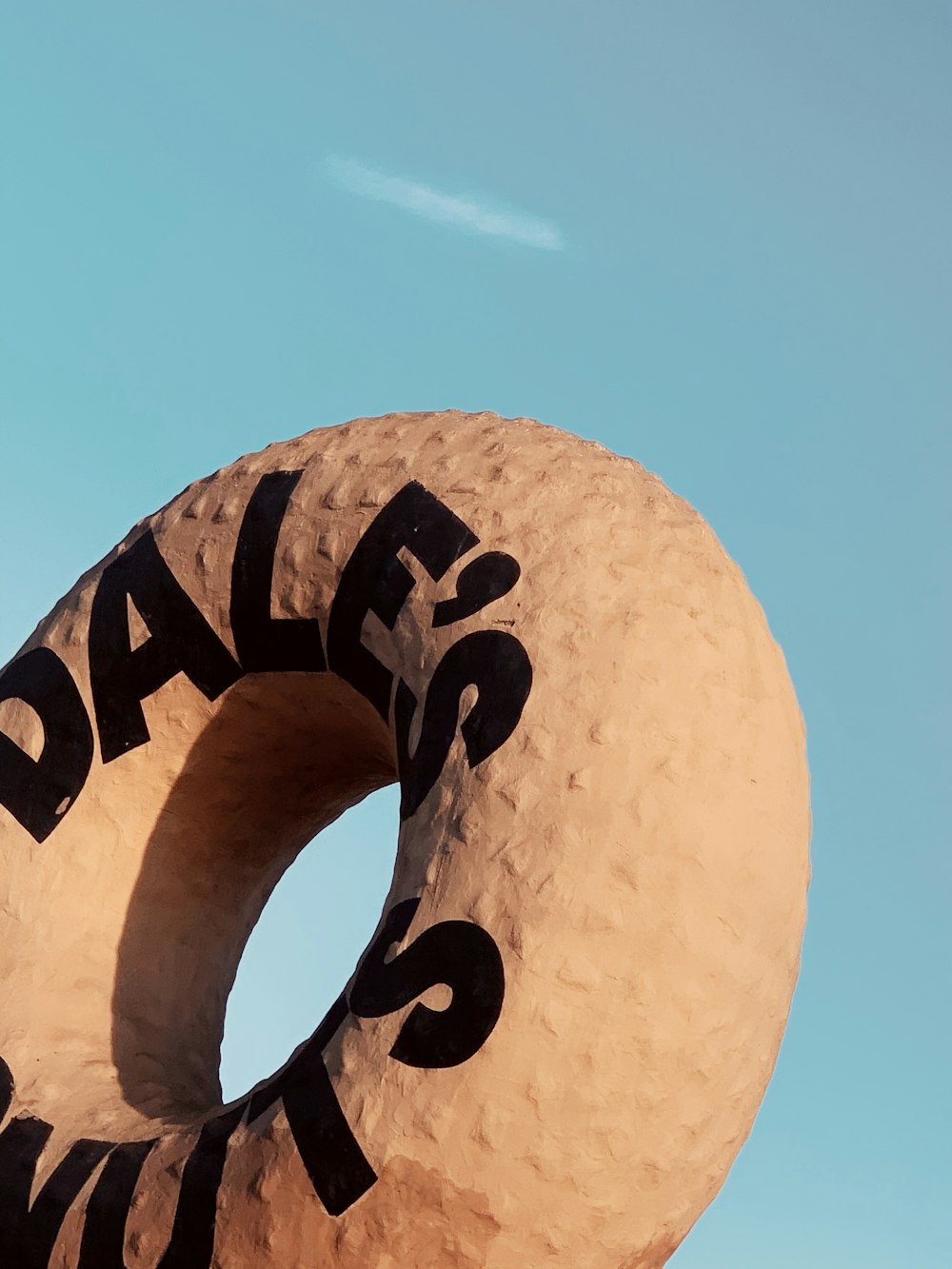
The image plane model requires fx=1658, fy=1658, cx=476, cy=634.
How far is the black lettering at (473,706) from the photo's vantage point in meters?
4.29

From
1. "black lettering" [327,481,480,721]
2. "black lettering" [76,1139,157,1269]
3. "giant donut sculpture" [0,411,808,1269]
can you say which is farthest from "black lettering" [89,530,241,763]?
"black lettering" [76,1139,157,1269]

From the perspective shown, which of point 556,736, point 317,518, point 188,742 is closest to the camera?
point 556,736

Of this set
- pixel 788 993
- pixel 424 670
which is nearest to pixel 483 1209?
pixel 788 993

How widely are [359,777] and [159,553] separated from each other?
105 cm

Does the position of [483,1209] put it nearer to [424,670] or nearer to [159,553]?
[424,670]

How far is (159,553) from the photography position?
18.2ft

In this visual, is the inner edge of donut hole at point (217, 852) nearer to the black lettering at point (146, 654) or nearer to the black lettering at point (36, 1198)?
the black lettering at point (146, 654)

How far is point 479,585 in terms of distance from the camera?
4.57 m

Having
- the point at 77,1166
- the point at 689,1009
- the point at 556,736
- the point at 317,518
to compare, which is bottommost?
the point at 77,1166

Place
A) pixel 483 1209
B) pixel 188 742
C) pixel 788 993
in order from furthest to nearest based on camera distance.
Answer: pixel 188 742 < pixel 788 993 < pixel 483 1209

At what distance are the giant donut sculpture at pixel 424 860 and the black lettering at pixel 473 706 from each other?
1 cm

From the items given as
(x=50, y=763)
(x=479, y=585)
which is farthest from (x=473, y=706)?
(x=50, y=763)

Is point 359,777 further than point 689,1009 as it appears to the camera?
Yes

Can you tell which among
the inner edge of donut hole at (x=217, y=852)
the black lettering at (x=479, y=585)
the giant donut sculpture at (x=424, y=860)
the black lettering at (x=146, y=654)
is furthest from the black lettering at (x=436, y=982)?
the black lettering at (x=146, y=654)
